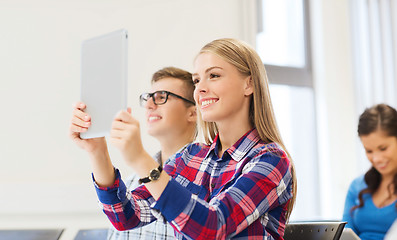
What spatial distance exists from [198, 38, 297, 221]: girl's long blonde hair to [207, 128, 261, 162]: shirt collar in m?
0.02

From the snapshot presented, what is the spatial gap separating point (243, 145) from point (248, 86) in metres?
0.21

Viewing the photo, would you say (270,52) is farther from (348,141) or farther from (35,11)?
(35,11)

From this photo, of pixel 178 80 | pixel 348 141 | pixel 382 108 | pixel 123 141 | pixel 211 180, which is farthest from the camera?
pixel 348 141

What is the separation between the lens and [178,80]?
2.21m

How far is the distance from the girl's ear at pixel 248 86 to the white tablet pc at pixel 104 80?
0.48 metres

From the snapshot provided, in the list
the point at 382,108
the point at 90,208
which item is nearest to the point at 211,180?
the point at 90,208

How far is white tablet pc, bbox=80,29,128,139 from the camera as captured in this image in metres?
1.11

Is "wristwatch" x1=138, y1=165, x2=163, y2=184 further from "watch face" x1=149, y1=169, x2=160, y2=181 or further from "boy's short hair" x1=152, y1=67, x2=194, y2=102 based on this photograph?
"boy's short hair" x1=152, y1=67, x2=194, y2=102

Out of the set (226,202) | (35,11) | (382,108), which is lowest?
(226,202)

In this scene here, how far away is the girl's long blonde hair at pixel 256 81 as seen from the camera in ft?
4.68

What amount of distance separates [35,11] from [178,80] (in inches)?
49.8

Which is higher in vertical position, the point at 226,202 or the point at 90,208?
the point at 226,202

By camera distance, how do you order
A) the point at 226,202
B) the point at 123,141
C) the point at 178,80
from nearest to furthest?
the point at 123,141 → the point at 226,202 → the point at 178,80

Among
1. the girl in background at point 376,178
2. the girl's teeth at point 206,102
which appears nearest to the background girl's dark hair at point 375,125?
the girl in background at point 376,178
